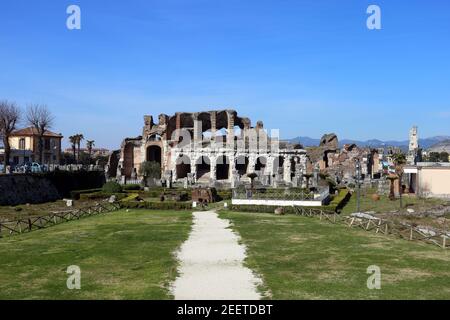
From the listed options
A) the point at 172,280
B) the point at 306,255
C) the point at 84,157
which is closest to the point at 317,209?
the point at 306,255

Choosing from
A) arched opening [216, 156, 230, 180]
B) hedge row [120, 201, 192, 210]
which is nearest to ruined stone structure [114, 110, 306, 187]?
arched opening [216, 156, 230, 180]

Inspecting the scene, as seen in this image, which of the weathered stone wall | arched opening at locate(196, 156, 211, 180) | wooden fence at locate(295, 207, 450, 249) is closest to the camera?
wooden fence at locate(295, 207, 450, 249)

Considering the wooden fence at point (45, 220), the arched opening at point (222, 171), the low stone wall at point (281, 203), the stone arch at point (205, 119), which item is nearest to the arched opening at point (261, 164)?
the arched opening at point (222, 171)

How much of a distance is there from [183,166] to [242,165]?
9.49 metres

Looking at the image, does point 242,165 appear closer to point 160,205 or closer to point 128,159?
point 128,159

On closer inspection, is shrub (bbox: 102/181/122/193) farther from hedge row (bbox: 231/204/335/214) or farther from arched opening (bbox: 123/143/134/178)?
arched opening (bbox: 123/143/134/178)

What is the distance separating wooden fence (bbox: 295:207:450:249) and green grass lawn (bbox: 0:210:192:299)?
1046 centimetres

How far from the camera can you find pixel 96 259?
20.8 m

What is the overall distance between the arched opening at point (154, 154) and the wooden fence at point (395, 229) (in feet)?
163

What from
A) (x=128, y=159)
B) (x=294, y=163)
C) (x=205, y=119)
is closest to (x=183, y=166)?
(x=128, y=159)

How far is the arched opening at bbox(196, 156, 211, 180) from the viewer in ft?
251

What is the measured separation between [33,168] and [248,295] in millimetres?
54107

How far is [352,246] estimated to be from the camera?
23.5 meters
